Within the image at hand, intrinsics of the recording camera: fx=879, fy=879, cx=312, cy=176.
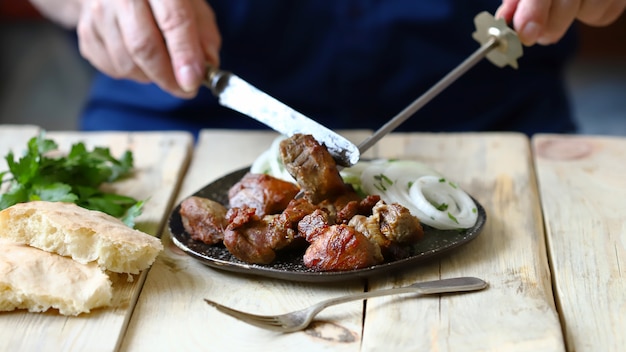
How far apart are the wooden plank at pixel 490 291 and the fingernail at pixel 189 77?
700 millimetres

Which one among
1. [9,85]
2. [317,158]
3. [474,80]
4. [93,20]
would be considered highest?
[93,20]

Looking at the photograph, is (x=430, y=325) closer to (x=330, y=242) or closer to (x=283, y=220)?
(x=330, y=242)

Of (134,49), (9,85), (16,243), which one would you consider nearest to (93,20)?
(134,49)

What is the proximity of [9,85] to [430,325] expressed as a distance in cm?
437

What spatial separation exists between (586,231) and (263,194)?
0.74 meters

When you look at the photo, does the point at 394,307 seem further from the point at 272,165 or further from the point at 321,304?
the point at 272,165

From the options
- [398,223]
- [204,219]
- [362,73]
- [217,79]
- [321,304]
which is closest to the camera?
[321,304]

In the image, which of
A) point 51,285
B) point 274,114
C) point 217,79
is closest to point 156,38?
point 217,79

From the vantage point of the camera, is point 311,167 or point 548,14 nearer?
point 311,167

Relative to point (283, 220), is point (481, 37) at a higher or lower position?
higher

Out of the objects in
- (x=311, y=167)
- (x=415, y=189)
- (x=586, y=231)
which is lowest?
(x=586, y=231)

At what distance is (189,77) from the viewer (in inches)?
87.7

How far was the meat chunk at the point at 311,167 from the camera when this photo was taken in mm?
1889

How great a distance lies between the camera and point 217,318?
66.2 inches
